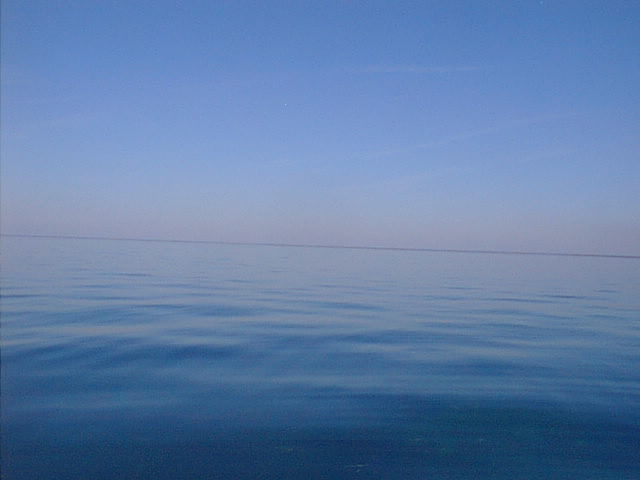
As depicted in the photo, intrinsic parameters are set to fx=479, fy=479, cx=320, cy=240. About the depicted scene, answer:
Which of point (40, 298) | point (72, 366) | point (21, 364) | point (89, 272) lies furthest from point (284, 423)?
point (89, 272)

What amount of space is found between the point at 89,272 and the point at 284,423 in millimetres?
14366

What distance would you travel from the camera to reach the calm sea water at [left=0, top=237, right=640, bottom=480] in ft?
11.7

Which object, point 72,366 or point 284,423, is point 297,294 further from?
point 284,423

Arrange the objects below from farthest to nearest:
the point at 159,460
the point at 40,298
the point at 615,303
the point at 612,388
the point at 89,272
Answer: the point at 89,272, the point at 615,303, the point at 40,298, the point at 612,388, the point at 159,460

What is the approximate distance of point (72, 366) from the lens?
555 centimetres

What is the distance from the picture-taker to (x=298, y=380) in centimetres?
537

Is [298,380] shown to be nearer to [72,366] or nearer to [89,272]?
[72,366]

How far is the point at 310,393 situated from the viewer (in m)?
4.95

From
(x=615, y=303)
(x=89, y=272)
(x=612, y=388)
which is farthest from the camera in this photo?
(x=89, y=272)

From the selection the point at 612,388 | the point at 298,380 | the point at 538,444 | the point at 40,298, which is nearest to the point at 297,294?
the point at 40,298

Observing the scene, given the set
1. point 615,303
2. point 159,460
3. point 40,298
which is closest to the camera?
point 159,460

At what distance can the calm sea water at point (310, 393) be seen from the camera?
11.7ft

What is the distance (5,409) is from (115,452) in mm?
1058

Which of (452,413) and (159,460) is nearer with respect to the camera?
(159,460)
